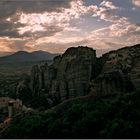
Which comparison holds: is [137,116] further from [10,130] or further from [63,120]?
[10,130]

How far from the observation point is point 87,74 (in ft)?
173

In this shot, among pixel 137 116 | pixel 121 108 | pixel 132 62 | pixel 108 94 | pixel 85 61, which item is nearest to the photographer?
pixel 137 116

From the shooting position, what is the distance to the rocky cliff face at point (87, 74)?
3722cm

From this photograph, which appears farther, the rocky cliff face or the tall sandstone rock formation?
the tall sandstone rock formation

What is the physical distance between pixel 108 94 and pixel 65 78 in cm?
2453

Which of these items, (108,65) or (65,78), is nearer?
(108,65)

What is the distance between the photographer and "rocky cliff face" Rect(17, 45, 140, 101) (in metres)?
37.2

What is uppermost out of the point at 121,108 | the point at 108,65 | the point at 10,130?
the point at 108,65

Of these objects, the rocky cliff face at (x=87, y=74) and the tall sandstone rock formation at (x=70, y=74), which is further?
the tall sandstone rock formation at (x=70, y=74)

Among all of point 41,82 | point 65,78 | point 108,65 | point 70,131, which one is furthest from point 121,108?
point 41,82

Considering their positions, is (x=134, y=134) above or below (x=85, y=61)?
below

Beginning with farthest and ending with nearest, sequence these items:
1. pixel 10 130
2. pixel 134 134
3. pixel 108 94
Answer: pixel 108 94 → pixel 10 130 → pixel 134 134

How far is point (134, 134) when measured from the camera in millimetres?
20328

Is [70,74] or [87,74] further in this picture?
[70,74]
